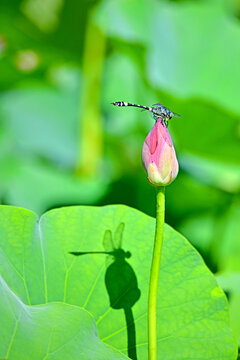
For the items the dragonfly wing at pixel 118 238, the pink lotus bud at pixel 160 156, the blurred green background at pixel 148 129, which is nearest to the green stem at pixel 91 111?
the blurred green background at pixel 148 129

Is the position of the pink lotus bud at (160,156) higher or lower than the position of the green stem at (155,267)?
higher

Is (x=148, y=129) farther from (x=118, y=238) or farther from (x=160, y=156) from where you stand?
(x=160, y=156)

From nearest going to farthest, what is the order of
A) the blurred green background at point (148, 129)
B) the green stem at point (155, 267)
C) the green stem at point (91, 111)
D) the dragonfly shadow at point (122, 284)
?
the green stem at point (155, 267) → the dragonfly shadow at point (122, 284) → the blurred green background at point (148, 129) → the green stem at point (91, 111)

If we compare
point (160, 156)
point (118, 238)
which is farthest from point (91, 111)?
point (160, 156)

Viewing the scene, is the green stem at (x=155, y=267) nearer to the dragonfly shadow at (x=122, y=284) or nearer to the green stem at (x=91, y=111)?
the dragonfly shadow at (x=122, y=284)

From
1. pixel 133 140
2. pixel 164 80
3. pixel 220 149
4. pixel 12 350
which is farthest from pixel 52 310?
pixel 133 140

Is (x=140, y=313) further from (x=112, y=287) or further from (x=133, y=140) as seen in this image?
(x=133, y=140)

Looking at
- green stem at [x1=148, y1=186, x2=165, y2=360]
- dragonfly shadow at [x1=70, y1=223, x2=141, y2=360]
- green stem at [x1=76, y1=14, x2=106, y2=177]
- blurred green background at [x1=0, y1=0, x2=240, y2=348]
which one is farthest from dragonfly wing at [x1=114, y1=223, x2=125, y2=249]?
green stem at [x1=76, y1=14, x2=106, y2=177]
